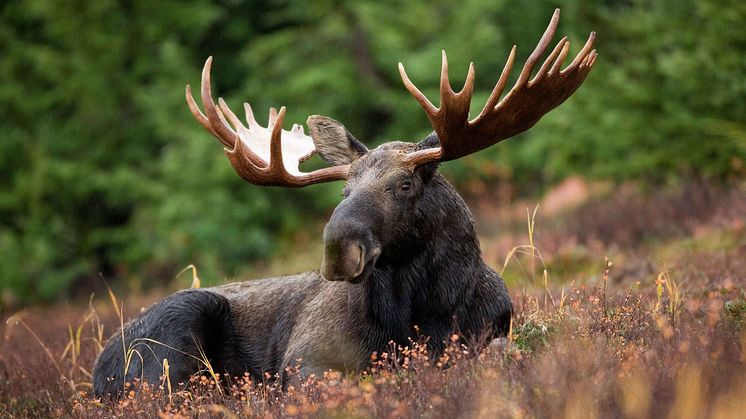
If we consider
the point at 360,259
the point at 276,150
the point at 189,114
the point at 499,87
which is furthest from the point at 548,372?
the point at 189,114

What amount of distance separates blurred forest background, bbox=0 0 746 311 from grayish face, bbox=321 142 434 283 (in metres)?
10.9

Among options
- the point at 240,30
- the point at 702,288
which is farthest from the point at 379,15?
the point at 702,288

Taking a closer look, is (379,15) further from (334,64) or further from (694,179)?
(694,179)

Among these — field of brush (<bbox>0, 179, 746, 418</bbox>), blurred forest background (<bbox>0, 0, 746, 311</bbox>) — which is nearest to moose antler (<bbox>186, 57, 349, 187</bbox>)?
field of brush (<bbox>0, 179, 746, 418</bbox>)

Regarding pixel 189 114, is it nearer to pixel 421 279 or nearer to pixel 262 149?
pixel 262 149

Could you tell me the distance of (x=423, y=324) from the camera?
5227 mm

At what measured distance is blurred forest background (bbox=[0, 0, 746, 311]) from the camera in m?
18.2

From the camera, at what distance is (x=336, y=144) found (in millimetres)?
5766

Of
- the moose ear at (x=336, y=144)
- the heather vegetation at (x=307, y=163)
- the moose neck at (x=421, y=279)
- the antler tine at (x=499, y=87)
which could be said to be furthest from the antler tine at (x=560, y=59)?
the heather vegetation at (x=307, y=163)

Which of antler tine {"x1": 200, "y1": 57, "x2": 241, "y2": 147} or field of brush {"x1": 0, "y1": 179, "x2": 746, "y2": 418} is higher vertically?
antler tine {"x1": 200, "y1": 57, "x2": 241, "y2": 147}

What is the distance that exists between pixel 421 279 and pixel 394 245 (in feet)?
0.87

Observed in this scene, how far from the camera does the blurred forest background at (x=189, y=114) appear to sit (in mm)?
18219

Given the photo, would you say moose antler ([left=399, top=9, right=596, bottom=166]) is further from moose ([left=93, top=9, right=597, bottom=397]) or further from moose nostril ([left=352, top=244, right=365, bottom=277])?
moose nostril ([left=352, top=244, right=365, bottom=277])

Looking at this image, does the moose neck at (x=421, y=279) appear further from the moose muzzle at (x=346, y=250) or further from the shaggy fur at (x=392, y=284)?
the moose muzzle at (x=346, y=250)
